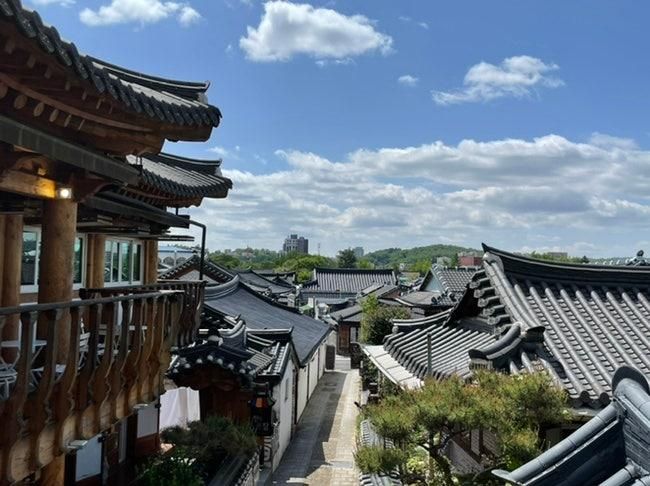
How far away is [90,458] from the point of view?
10992 mm

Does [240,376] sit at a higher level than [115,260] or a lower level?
lower

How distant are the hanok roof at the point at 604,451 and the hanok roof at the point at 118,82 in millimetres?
4049

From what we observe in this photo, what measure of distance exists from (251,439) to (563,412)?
7.71m

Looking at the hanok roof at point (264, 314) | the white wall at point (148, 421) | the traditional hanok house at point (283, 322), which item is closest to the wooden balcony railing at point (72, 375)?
the white wall at point (148, 421)

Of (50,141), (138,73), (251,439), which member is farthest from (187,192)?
(251,439)

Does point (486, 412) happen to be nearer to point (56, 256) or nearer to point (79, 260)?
point (56, 256)

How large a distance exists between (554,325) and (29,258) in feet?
26.8

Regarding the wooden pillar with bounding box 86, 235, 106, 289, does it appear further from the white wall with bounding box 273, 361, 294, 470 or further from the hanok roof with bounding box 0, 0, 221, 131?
the white wall with bounding box 273, 361, 294, 470

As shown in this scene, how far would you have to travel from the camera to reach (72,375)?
16.0ft

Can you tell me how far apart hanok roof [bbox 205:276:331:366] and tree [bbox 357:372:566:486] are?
1275 cm

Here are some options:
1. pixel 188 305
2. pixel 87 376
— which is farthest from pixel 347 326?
pixel 87 376

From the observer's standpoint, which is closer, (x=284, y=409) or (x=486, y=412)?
(x=486, y=412)

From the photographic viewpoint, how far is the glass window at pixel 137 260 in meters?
12.1

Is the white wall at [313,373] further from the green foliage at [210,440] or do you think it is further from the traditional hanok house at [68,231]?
→ the traditional hanok house at [68,231]
